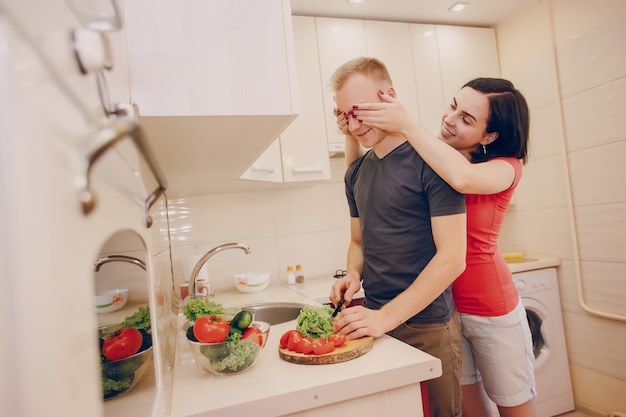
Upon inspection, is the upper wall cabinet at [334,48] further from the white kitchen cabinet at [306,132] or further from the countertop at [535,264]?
the countertop at [535,264]

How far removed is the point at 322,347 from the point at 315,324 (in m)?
0.06

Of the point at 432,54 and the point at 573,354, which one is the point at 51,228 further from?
the point at 573,354

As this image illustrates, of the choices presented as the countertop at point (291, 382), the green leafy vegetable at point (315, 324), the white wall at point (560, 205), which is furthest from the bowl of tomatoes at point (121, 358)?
the white wall at point (560, 205)

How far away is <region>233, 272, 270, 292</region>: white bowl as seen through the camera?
1992mm

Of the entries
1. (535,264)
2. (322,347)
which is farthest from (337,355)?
(535,264)

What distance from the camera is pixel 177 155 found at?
94cm

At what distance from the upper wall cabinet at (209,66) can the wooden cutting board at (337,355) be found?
0.53m

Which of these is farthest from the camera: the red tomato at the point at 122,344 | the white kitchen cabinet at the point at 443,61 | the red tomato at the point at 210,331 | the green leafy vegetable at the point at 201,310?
the white kitchen cabinet at the point at 443,61

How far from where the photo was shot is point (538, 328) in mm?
2170

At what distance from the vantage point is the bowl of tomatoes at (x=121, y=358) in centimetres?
45

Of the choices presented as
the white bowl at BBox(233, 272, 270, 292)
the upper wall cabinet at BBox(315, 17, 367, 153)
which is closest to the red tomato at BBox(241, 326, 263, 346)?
the white bowl at BBox(233, 272, 270, 292)

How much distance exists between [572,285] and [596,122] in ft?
3.12

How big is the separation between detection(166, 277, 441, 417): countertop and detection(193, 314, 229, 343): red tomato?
0.10 meters

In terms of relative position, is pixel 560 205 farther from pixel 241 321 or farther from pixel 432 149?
pixel 241 321
